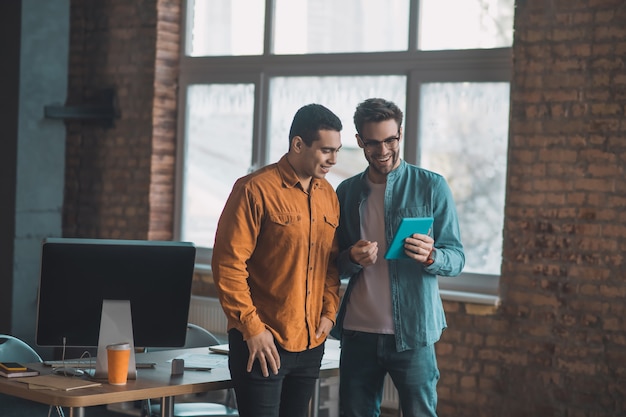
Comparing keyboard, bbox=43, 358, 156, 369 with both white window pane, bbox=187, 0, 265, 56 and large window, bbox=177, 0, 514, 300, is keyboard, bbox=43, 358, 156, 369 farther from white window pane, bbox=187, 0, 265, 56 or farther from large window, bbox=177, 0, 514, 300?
white window pane, bbox=187, 0, 265, 56

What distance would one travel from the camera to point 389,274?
3.25 metres

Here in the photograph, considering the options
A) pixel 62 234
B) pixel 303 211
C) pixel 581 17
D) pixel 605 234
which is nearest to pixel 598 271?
pixel 605 234

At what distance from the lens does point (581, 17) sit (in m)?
4.89

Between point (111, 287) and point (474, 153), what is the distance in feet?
9.42

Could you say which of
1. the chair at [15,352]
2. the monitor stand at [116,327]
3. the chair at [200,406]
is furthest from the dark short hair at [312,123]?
the chair at [15,352]

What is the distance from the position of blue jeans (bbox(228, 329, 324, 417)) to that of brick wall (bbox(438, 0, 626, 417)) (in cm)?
225

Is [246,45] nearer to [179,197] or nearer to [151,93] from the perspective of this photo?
[151,93]

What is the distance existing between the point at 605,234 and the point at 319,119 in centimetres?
242

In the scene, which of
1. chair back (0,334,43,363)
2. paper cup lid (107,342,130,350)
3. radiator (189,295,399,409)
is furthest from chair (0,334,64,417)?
radiator (189,295,399,409)

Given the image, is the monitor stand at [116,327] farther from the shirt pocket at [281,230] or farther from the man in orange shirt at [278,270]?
the shirt pocket at [281,230]

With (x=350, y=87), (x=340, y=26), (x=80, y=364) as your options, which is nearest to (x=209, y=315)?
(x=350, y=87)

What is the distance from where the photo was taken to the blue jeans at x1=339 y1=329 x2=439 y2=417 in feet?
10.5

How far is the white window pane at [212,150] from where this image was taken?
6.52m

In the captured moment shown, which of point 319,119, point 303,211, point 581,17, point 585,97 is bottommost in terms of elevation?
point 303,211
